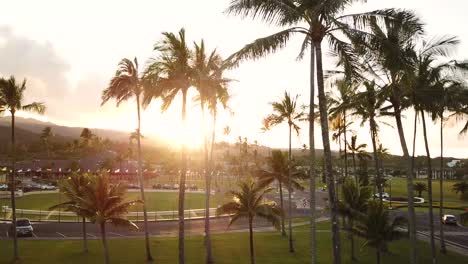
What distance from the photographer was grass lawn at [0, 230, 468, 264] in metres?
36.8

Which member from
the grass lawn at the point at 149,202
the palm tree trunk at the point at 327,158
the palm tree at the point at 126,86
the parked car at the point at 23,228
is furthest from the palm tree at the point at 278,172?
the grass lawn at the point at 149,202

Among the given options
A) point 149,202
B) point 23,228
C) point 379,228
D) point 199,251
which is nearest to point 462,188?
point 379,228

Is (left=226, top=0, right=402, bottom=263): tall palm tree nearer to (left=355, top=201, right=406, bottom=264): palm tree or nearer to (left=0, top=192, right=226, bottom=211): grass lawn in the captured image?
(left=355, top=201, right=406, bottom=264): palm tree

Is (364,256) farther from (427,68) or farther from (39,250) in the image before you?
(39,250)

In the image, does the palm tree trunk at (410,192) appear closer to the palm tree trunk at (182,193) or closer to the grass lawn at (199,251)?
the grass lawn at (199,251)

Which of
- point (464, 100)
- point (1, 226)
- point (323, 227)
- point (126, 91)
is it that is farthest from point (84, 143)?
point (464, 100)

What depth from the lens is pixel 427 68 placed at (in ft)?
101

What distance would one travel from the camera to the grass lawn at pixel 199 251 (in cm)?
3678

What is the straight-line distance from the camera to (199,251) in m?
40.5

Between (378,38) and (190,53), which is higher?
(190,53)

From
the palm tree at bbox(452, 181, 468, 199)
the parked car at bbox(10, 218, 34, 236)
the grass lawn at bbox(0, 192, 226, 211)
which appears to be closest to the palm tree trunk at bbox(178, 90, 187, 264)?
the palm tree at bbox(452, 181, 468, 199)

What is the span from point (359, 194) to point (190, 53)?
2005cm

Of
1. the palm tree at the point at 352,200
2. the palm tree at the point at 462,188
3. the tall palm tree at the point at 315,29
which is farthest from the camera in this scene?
the palm tree at the point at 462,188

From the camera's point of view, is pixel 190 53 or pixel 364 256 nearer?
pixel 190 53
